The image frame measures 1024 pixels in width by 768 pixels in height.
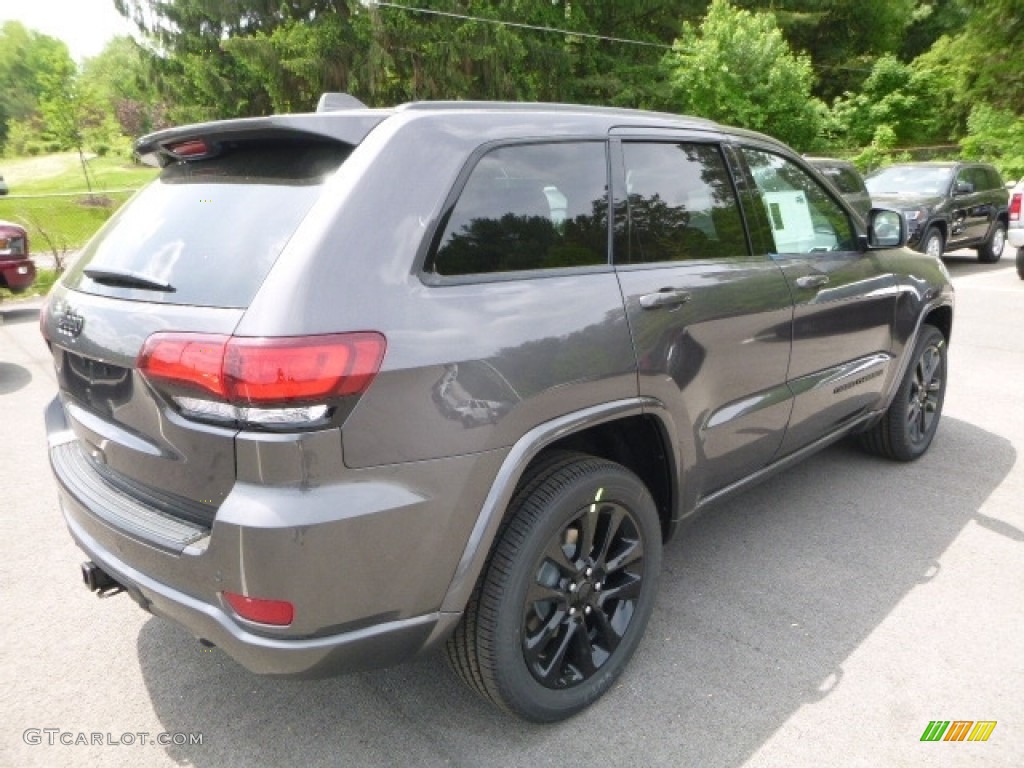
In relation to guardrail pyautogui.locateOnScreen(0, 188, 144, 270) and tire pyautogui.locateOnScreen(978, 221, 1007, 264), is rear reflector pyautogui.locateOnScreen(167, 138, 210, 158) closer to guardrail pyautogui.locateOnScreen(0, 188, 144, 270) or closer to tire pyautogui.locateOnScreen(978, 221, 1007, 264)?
guardrail pyautogui.locateOnScreen(0, 188, 144, 270)

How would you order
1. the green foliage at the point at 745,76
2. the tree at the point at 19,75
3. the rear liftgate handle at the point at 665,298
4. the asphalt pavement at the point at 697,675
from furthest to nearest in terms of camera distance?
1. the tree at the point at 19,75
2. the green foliage at the point at 745,76
3. the rear liftgate handle at the point at 665,298
4. the asphalt pavement at the point at 697,675

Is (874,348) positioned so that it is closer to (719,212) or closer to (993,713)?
(719,212)

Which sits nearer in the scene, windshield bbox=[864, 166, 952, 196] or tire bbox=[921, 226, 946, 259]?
tire bbox=[921, 226, 946, 259]

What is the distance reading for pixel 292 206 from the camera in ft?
6.35

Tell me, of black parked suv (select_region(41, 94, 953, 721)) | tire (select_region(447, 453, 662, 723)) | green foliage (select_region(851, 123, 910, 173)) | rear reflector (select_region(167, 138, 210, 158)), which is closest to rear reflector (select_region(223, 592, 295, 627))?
black parked suv (select_region(41, 94, 953, 721))

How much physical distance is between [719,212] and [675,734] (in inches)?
73.3

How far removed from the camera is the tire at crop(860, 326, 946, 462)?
4168mm

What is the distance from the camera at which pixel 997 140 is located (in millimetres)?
25594

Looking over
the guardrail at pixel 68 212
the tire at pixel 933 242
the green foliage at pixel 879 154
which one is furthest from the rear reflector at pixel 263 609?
the green foliage at pixel 879 154

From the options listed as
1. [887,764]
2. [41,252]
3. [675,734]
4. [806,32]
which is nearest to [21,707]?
[675,734]

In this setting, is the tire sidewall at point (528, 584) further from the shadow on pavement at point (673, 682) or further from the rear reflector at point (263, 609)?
the rear reflector at point (263, 609)

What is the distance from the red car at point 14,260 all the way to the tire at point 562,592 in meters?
8.05

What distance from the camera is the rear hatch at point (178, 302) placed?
1810 mm

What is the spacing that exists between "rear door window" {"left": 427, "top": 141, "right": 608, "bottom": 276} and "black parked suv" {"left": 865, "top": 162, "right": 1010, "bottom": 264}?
430 inches
